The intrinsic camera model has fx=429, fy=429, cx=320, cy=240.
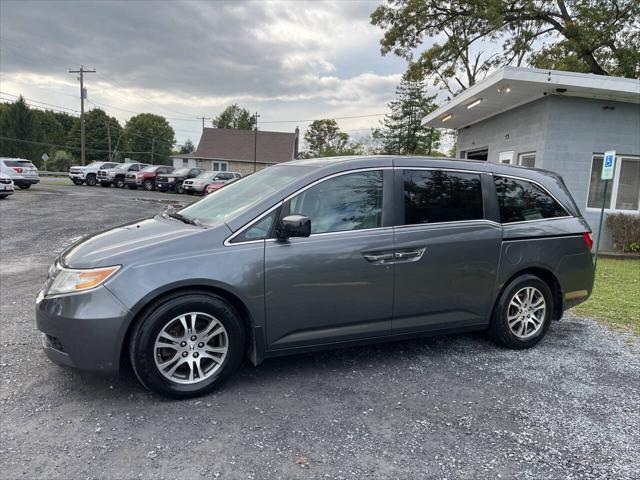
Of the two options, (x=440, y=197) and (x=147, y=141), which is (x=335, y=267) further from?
(x=147, y=141)

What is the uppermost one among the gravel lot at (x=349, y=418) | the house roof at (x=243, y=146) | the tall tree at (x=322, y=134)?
the tall tree at (x=322, y=134)

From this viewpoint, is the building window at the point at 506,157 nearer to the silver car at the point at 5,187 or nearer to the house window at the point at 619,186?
the house window at the point at 619,186

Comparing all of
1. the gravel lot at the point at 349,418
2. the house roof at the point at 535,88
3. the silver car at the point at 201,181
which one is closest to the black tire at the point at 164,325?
the gravel lot at the point at 349,418

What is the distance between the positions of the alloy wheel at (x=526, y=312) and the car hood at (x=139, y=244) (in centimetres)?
280

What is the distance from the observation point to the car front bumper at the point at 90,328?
2.76 meters

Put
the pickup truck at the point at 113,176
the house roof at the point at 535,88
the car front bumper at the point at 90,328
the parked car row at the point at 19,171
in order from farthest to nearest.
→ the pickup truck at the point at 113,176
the parked car row at the point at 19,171
the house roof at the point at 535,88
the car front bumper at the point at 90,328

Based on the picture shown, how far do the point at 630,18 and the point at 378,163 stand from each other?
17313 millimetres

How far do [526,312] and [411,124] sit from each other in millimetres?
45821

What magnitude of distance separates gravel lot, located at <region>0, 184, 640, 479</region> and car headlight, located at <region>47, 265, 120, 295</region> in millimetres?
764

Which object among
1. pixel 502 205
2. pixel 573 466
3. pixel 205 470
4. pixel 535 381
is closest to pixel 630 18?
pixel 502 205

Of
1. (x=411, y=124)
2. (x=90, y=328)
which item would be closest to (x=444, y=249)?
(x=90, y=328)

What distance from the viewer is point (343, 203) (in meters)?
3.46

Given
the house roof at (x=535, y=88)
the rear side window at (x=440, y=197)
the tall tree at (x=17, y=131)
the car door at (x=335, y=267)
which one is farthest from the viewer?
the tall tree at (x=17, y=131)

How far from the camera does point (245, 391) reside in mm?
3139
